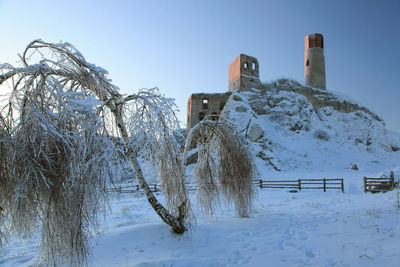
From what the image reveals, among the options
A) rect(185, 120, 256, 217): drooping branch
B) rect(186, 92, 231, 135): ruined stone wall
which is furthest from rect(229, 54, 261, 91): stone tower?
rect(185, 120, 256, 217): drooping branch

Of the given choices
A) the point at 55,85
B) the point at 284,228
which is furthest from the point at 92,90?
the point at 284,228

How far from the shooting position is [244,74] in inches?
1415

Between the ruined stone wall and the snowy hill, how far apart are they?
71.5 inches

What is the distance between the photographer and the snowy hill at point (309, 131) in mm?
26531

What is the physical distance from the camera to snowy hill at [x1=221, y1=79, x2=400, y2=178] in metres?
26.5

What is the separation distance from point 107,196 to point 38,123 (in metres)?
1.50

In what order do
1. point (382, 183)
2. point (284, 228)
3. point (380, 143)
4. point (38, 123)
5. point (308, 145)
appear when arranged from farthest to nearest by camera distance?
point (380, 143), point (308, 145), point (382, 183), point (284, 228), point (38, 123)

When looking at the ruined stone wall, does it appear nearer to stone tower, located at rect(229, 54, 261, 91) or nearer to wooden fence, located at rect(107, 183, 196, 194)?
stone tower, located at rect(229, 54, 261, 91)

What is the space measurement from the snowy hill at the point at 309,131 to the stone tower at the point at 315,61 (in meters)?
2.83

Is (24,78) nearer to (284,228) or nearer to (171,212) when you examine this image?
(171,212)

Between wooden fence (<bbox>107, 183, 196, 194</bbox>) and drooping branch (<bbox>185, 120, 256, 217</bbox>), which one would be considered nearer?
wooden fence (<bbox>107, 183, 196, 194</bbox>)

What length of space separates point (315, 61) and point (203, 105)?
73.5 ft

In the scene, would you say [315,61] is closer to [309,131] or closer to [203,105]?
[309,131]

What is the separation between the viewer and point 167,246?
18.8 ft
